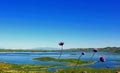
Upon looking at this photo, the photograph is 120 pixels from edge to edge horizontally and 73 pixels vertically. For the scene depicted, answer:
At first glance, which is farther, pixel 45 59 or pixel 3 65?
pixel 45 59

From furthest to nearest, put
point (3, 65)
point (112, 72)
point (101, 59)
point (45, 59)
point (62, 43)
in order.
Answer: point (45, 59)
point (3, 65)
point (112, 72)
point (62, 43)
point (101, 59)

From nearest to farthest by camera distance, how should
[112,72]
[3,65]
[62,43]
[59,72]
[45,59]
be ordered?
[62,43] → [112,72] → [59,72] → [3,65] → [45,59]

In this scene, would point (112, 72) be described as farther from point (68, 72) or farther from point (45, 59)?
point (45, 59)

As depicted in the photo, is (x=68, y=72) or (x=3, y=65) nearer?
(x=68, y=72)

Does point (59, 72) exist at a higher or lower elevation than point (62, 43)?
lower

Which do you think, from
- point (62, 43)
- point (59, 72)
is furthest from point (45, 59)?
point (62, 43)

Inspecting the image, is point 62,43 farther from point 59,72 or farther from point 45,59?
point 45,59

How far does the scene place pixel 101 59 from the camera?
20.6 ft

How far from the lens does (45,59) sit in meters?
89.1

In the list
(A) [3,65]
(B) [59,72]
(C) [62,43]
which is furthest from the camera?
(A) [3,65]

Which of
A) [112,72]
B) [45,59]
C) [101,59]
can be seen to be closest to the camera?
[101,59]

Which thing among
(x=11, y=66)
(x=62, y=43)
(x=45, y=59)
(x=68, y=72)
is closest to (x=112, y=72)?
(x=68, y=72)

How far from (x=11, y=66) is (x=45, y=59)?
35.1m

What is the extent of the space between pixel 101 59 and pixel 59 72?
37039 millimetres
